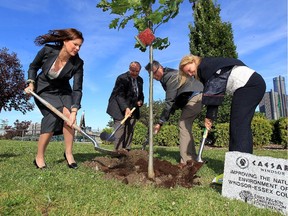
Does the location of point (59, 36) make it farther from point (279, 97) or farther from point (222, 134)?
point (222, 134)

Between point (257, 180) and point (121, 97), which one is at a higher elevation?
point (121, 97)

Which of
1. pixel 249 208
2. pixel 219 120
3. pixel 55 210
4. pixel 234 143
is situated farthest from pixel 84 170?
pixel 219 120

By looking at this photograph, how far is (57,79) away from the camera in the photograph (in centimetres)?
432

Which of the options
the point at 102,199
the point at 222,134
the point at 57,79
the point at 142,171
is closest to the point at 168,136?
the point at 222,134

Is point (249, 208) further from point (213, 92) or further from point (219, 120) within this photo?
point (219, 120)

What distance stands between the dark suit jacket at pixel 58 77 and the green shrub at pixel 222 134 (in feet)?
30.4

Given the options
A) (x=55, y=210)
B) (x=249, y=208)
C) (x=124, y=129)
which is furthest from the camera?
(x=124, y=129)

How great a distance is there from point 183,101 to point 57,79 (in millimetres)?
2086

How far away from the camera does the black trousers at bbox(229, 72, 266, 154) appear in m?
3.47

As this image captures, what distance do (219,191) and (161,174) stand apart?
754 millimetres

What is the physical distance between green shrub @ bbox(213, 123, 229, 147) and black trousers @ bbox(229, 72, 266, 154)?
923cm

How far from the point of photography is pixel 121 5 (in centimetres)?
333

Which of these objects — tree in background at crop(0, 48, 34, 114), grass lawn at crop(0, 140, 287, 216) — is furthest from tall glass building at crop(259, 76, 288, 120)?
tree in background at crop(0, 48, 34, 114)

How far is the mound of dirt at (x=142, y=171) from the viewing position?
3.42m
